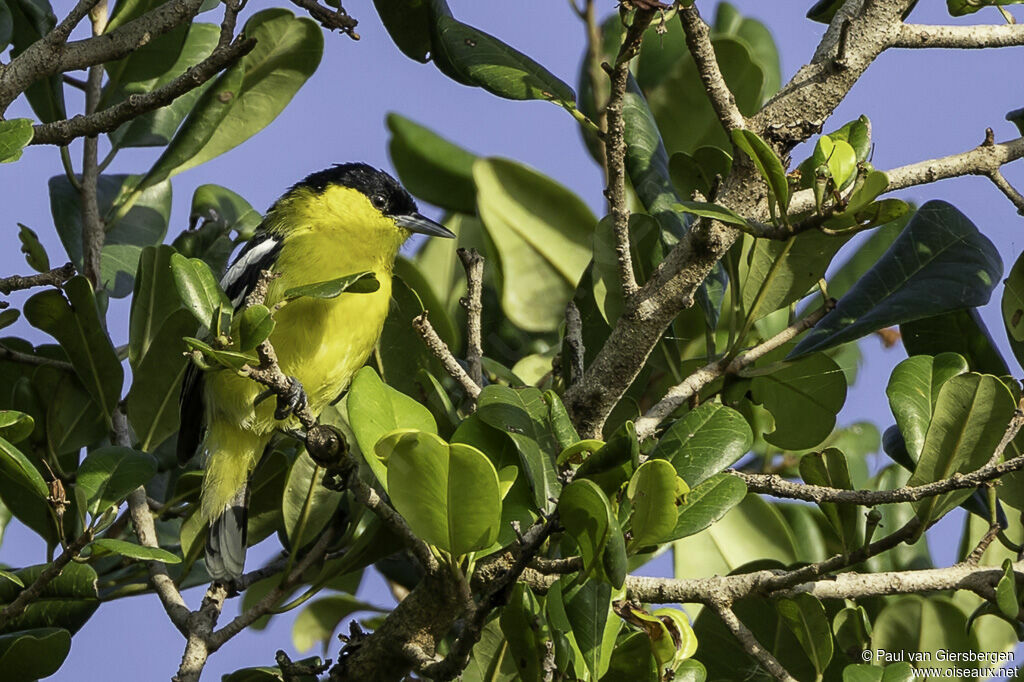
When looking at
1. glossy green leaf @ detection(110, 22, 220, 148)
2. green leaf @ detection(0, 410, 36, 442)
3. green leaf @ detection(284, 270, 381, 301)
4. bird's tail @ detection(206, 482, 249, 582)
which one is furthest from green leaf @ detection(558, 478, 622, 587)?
glossy green leaf @ detection(110, 22, 220, 148)

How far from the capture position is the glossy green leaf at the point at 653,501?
1.92 metres

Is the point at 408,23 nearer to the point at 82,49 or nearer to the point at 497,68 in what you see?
the point at 497,68

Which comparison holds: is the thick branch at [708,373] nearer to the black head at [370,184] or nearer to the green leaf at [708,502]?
the green leaf at [708,502]

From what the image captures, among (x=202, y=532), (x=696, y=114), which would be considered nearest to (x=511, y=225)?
(x=696, y=114)

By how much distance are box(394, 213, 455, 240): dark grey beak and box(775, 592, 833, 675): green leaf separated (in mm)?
1808

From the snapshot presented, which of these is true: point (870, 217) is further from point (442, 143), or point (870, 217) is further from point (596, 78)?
point (442, 143)

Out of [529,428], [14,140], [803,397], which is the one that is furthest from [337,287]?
[803,397]

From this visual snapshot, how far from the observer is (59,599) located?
2568mm

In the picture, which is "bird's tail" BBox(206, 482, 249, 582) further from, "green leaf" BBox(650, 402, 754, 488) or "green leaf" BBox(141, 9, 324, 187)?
"green leaf" BBox(650, 402, 754, 488)

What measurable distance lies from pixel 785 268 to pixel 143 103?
159cm

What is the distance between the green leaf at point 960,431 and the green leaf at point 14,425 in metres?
1.84

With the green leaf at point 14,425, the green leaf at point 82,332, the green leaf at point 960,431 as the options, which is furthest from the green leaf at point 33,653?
the green leaf at point 960,431

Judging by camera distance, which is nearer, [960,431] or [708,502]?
[708,502]

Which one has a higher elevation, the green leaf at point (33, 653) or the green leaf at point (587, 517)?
the green leaf at point (33, 653)
